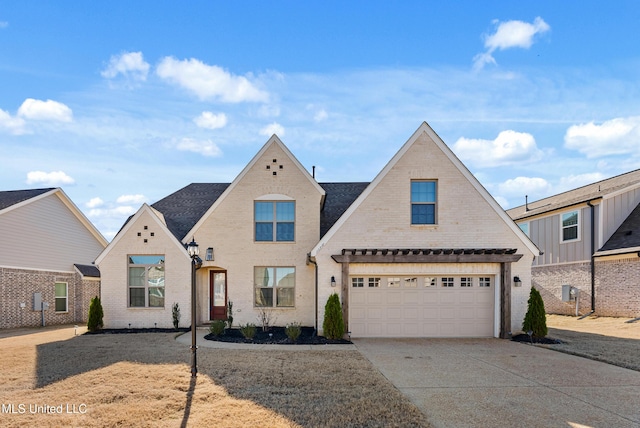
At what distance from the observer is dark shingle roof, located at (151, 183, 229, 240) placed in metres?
18.8

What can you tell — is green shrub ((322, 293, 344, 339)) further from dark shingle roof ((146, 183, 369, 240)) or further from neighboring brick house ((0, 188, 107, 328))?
neighboring brick house ((0, 188, 107, 328))

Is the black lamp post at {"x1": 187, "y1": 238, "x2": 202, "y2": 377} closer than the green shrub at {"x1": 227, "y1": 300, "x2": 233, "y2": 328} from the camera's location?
Yes

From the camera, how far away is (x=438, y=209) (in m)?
14.8

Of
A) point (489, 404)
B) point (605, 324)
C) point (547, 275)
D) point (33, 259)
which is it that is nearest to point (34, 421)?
point (489, 404)

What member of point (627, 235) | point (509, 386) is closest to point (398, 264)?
point (509, 386)

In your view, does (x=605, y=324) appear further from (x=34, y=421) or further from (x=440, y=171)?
(x=34, y=421)

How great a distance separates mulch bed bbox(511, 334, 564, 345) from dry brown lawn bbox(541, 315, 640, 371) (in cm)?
30

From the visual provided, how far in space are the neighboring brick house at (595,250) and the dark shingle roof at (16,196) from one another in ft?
79.6

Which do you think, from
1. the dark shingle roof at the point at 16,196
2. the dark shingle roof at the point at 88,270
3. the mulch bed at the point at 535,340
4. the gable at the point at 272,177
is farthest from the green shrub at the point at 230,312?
the dark shingle roof at the point at 16,196

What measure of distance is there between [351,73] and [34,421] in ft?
39.4

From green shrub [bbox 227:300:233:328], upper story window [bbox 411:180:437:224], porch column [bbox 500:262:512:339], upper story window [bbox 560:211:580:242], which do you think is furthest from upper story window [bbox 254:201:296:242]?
upper story window [bbox 560:211:580:242]

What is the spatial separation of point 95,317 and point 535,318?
15355 mm

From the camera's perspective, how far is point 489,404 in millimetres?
6930

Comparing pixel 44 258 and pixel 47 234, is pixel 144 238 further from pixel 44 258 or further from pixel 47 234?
pixel 47 234
